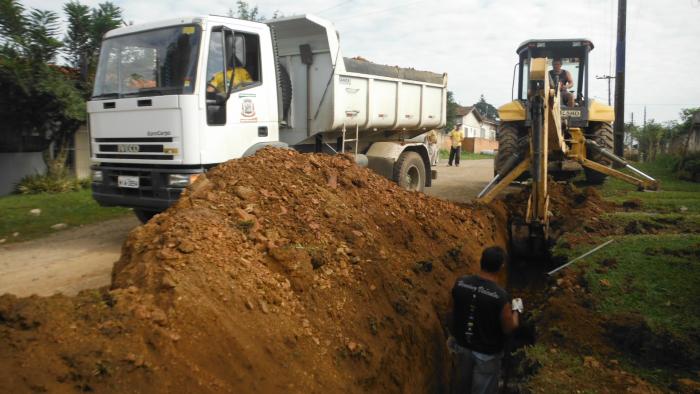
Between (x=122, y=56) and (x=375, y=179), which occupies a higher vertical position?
(x=122, y=56)

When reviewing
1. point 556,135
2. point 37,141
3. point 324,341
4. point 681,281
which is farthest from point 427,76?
point 37,141

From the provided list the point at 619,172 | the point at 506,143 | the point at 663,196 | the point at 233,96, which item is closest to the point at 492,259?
the point at 233,96

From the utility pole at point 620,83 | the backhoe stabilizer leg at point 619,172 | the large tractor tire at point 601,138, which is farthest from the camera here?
the utility pole at point 620,83

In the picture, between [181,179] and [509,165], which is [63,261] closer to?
[181,179]

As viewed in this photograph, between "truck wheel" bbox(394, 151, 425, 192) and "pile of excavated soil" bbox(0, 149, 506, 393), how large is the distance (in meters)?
3.05

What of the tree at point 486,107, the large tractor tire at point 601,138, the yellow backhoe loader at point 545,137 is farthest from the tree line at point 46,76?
the tree at point 486,107

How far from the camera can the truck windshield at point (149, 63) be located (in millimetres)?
6502

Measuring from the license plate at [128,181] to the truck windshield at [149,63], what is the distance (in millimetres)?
1066

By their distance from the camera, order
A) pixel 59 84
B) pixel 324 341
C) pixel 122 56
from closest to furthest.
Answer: pixel 324 341 → pixel 122 56 → pixel 59 84

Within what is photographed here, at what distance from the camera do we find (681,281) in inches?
189

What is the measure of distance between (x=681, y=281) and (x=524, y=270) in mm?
2698

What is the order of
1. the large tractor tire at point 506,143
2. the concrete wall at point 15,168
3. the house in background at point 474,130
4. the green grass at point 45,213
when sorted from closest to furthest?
the green grass at point 45,213
the large tractor tire at point 506,143
the concrete wall at point 15,168
the house in background at point 474,130

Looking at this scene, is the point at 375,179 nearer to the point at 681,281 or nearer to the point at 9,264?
the point at 681,281

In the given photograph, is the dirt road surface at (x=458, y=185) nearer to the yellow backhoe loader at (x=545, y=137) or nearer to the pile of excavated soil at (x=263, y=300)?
the yellow backhoe loader at (x=545, y=137)
